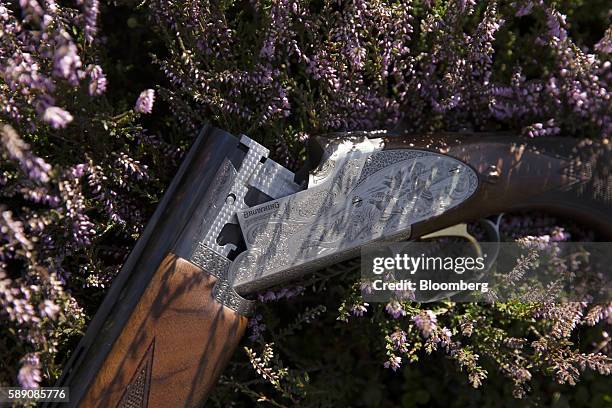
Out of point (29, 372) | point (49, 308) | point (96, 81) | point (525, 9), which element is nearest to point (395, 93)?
point (525, 9)

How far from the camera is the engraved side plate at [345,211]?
6.31 feet

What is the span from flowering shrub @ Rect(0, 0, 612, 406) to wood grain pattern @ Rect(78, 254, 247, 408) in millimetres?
162

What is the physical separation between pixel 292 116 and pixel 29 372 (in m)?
1.16

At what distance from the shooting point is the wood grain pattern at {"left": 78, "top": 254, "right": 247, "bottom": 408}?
189 cm

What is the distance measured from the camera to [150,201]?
7.06ft

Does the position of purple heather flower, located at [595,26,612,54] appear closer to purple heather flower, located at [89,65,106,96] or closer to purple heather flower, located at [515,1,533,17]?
purple heather flower, located at [515,1,533,17]

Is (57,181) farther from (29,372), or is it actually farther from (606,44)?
(606,44)

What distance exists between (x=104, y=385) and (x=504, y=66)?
1696 millimetres

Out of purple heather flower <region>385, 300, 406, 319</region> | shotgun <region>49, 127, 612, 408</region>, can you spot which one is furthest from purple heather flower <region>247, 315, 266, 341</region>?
purple heather flower <region>385, 300, 406, 319</region>

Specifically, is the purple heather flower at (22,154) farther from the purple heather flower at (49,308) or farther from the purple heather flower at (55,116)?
the purple heather flower at (49,308)

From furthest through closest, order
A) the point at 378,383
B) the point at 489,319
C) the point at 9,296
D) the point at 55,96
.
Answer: the point at 378,383 → the point at 489,319 → the point at 55,96 → the point at 9,296

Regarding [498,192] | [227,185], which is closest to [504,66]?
[498,192]

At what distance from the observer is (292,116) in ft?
7.41

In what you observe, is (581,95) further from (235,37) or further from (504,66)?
(235,37)
